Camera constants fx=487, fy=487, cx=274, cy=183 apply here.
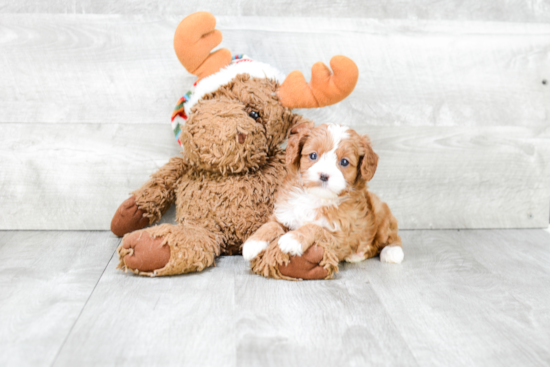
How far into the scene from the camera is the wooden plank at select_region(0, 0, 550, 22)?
135 centimetres

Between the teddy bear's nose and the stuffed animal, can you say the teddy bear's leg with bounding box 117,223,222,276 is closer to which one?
the stuffed animal

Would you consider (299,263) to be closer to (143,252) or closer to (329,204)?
(329,204)

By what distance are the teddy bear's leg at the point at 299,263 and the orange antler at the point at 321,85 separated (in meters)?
0.36

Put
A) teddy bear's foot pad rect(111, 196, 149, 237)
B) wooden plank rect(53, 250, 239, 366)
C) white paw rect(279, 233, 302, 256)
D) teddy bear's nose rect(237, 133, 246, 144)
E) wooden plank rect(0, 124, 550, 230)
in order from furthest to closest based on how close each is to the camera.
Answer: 1. wooden plank rect(0, 124, 550, 230)
2. teddy bear's foot pad rect(111, 196, 149, 237)
3. teddy bear's nose rect(237, 133, 246, 144)
4. white paw rect(279, 233, 302, 256)
5. wooden plank rect(53, 250, 239, 366)

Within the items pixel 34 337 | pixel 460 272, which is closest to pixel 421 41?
pixel 460 272

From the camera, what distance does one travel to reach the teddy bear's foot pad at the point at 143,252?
106 cm

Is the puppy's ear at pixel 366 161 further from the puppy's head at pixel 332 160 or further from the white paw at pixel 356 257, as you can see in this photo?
the white paw at pixel 356 257

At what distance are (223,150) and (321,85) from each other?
0.93 feet

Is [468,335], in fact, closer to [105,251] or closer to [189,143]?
[189,143]

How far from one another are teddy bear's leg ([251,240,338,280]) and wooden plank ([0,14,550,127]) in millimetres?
499

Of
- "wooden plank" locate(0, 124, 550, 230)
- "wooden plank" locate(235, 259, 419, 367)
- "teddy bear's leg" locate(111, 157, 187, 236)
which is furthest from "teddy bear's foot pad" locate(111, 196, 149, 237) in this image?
"wooden plank" locate(235, 259, 419, 367)

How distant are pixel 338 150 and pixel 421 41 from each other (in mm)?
592

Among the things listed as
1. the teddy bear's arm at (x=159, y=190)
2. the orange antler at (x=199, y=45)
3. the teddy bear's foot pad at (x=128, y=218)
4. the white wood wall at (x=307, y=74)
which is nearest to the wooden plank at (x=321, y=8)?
the white wood wall at (x=307, y=74)

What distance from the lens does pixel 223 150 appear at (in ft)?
3.77
